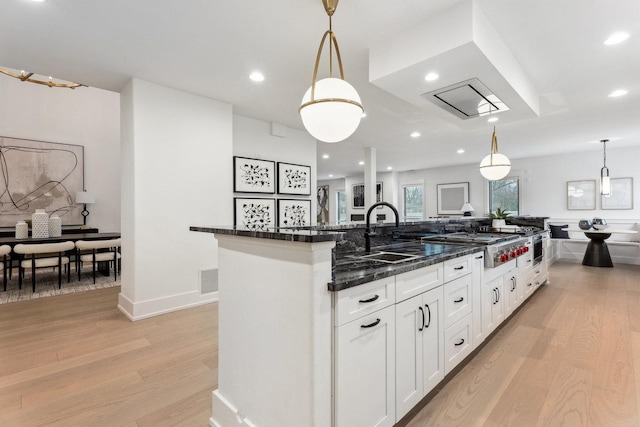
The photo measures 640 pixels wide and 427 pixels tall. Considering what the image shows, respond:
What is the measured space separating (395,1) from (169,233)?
10.1 ft

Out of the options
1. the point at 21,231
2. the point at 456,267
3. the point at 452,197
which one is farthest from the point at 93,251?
the point at 452,197

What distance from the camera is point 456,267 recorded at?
6.91 ft

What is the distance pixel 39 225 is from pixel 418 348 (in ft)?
19.4

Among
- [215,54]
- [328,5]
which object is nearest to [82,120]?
[215,54]

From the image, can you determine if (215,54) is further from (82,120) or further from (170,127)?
(82,120)

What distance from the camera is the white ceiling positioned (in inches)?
82.0

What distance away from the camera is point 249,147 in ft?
14.9

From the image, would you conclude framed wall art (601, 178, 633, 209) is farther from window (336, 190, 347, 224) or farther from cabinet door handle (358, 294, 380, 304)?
cabinet door handle (358, 294, 380, 304)

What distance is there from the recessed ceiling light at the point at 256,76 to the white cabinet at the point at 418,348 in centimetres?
265

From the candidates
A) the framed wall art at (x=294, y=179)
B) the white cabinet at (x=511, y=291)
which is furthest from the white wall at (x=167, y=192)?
the white cabinet at (x=511, y=291)

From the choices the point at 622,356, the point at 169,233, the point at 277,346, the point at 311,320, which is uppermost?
the point at 169,233

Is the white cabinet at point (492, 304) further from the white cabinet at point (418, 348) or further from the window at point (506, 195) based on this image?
the window at point (506, 195)

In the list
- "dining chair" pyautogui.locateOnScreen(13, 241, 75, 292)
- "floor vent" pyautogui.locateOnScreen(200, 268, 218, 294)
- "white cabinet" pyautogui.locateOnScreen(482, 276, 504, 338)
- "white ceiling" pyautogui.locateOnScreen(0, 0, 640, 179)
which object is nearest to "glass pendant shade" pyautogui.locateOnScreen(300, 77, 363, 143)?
"white ceiling" pyautogui.locateOnScreen(0, 0, 640, 179)

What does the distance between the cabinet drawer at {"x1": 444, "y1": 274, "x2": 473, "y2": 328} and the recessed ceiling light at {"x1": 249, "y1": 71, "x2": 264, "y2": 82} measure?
8.72 feet
